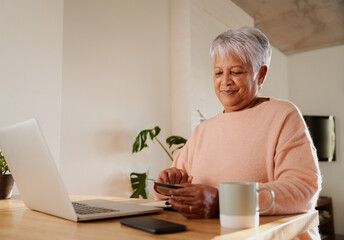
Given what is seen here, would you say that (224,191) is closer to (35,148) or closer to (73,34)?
(35,148)

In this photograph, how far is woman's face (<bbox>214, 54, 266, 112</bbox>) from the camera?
136cm

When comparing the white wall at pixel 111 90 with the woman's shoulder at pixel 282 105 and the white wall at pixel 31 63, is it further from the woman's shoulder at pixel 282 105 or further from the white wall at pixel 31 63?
the woman's shoulder at pixel 282 105

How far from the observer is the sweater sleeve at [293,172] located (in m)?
0.96

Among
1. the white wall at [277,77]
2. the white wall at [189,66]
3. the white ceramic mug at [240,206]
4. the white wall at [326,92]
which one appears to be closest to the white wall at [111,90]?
the white wall at [189,66]

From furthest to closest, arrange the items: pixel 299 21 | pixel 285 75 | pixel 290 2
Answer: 1. pixel 285 75
2. pixel 299 21
3. pixel 290 2

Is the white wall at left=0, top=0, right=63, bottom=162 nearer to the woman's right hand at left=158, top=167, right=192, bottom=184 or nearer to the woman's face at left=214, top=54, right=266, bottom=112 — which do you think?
the woman's right hand at left=158, top=167, right=192, bottom=184

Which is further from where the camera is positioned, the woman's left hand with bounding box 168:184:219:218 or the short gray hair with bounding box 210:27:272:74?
the short gray hair with bounding box 210:27:272:74

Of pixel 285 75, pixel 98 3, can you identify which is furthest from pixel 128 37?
pixel 285 75

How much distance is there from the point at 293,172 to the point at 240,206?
346 mm

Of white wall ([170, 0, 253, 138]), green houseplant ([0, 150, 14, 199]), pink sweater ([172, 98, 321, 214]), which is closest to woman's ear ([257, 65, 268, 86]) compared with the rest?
pink sweater ([172, 98, 321, 214])

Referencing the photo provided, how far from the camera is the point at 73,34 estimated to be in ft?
9.27

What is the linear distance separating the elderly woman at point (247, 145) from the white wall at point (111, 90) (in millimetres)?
1452

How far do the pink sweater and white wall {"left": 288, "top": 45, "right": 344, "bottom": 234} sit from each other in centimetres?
520

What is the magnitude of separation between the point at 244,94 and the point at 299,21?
4356 mm
